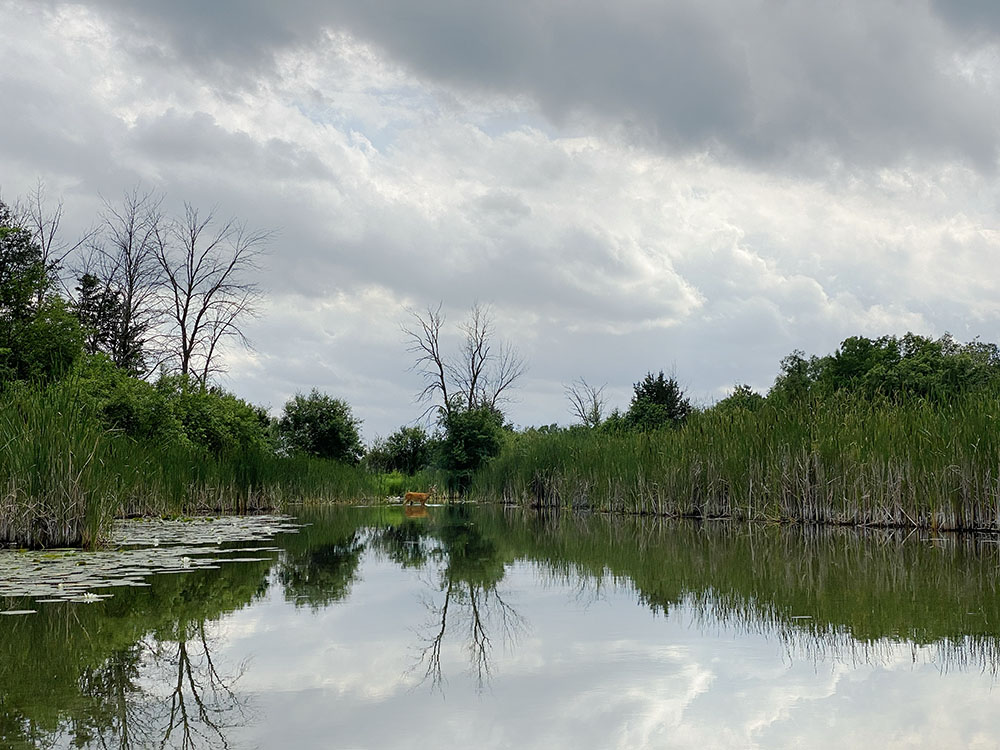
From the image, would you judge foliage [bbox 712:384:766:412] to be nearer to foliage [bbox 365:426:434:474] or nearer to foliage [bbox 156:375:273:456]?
foliage [bbox 156:375:273:456]

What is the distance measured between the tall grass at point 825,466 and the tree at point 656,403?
14804mm

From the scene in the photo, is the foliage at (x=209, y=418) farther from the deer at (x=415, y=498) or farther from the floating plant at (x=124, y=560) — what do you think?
the floating plant at (x=124, y=560)

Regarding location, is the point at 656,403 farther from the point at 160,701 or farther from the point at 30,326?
the point at 160,701

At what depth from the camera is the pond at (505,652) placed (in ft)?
10.3

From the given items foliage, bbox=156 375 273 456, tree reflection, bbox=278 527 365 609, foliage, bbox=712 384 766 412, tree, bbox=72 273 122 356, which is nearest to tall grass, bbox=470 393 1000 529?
foliage, bbox=712 384 766 412

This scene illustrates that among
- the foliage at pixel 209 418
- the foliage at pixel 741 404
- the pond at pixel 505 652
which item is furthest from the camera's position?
the foliage at pixel 209 418

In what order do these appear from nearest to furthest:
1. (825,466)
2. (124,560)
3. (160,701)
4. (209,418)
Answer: (160,701), (124,560), (825,466), (209,418)

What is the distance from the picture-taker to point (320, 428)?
32344 millimetres

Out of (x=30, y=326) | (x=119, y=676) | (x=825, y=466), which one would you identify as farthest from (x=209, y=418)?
(x=119, y=676)

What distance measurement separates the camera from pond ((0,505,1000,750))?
10.3ft

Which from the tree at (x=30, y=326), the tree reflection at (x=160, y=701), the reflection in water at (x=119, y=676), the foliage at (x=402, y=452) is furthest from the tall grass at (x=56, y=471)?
the foliage at (x=402, y=452)

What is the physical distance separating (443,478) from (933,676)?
93.9ft

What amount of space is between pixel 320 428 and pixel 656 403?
1298cm

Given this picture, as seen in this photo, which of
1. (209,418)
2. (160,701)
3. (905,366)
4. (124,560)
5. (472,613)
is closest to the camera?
(160,701)
